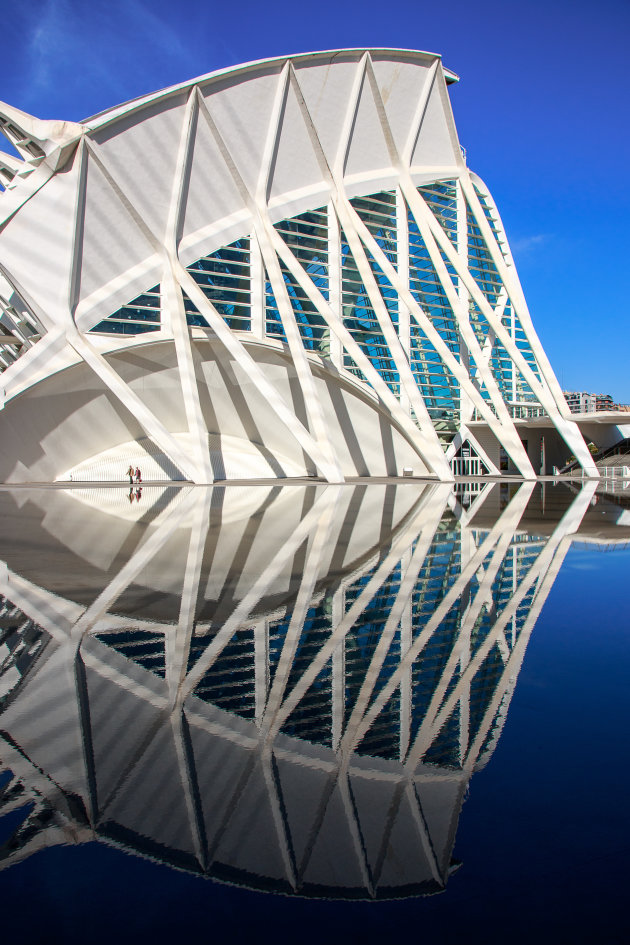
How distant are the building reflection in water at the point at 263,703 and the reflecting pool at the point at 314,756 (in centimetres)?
1

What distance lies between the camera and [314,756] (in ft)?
8.84

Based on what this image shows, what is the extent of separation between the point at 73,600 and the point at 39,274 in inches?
780

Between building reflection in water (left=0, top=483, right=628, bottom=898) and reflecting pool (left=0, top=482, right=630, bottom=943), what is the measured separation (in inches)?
0.5

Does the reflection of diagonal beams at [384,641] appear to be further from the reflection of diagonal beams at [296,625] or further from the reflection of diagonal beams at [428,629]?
the reflection of diagonal beams at [296,625]

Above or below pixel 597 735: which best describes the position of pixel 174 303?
above

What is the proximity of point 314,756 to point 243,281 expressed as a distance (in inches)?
1019

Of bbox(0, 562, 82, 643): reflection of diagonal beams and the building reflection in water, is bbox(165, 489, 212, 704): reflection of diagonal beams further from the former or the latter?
bbox(0, 562, 82, 643): reflection of diagonal beams

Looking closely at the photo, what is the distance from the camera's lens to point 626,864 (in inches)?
75.1

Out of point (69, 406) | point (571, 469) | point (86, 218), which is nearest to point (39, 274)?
point (86, 218)

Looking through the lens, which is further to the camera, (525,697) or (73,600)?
(73,600)

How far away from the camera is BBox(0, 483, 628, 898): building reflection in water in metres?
2.12

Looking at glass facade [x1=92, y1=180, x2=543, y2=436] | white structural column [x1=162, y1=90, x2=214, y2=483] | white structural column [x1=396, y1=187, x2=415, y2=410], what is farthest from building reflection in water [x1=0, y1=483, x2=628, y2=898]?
white structural column [x1=396, y1=187, x2=415, y2=410]

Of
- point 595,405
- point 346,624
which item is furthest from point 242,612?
point 595,405

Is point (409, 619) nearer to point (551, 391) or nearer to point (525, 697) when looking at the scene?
point (525, 697)
